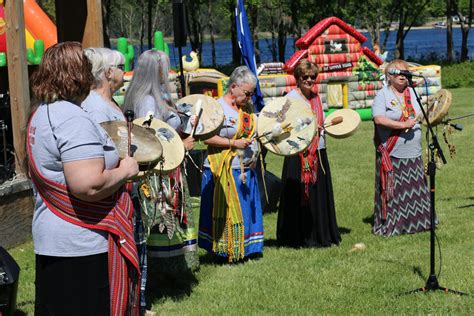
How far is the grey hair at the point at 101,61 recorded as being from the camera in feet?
15.5

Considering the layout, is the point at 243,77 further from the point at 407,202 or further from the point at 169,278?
the point at 407,202

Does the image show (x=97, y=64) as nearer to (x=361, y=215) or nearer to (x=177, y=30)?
(x=177, y=30)

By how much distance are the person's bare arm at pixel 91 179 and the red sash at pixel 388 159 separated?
179 inches

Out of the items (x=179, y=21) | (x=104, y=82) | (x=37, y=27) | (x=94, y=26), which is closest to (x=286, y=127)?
(x=104, y=82)

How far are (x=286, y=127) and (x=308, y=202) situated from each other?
1139 millimetres

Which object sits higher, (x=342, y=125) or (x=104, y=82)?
(x=104, y=82)

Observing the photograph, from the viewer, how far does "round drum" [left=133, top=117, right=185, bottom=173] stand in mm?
4832

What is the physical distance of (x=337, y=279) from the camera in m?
6.41

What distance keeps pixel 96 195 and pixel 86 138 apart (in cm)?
25

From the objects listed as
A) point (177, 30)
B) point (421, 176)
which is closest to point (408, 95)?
Answer: point (421, 176)

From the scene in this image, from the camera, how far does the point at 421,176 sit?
781 centimetres

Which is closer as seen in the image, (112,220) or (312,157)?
(112,220)

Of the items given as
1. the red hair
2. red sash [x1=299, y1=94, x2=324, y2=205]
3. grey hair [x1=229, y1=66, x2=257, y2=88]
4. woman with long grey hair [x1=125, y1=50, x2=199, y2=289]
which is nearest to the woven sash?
grey hair [x1=229, y1=66, x2=257, y2=88]

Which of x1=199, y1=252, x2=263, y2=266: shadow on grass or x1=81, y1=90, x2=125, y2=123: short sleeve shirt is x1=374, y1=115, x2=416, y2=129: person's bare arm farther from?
x1=81, y1=90, x2=125, y2=123: short sleeve shirt
